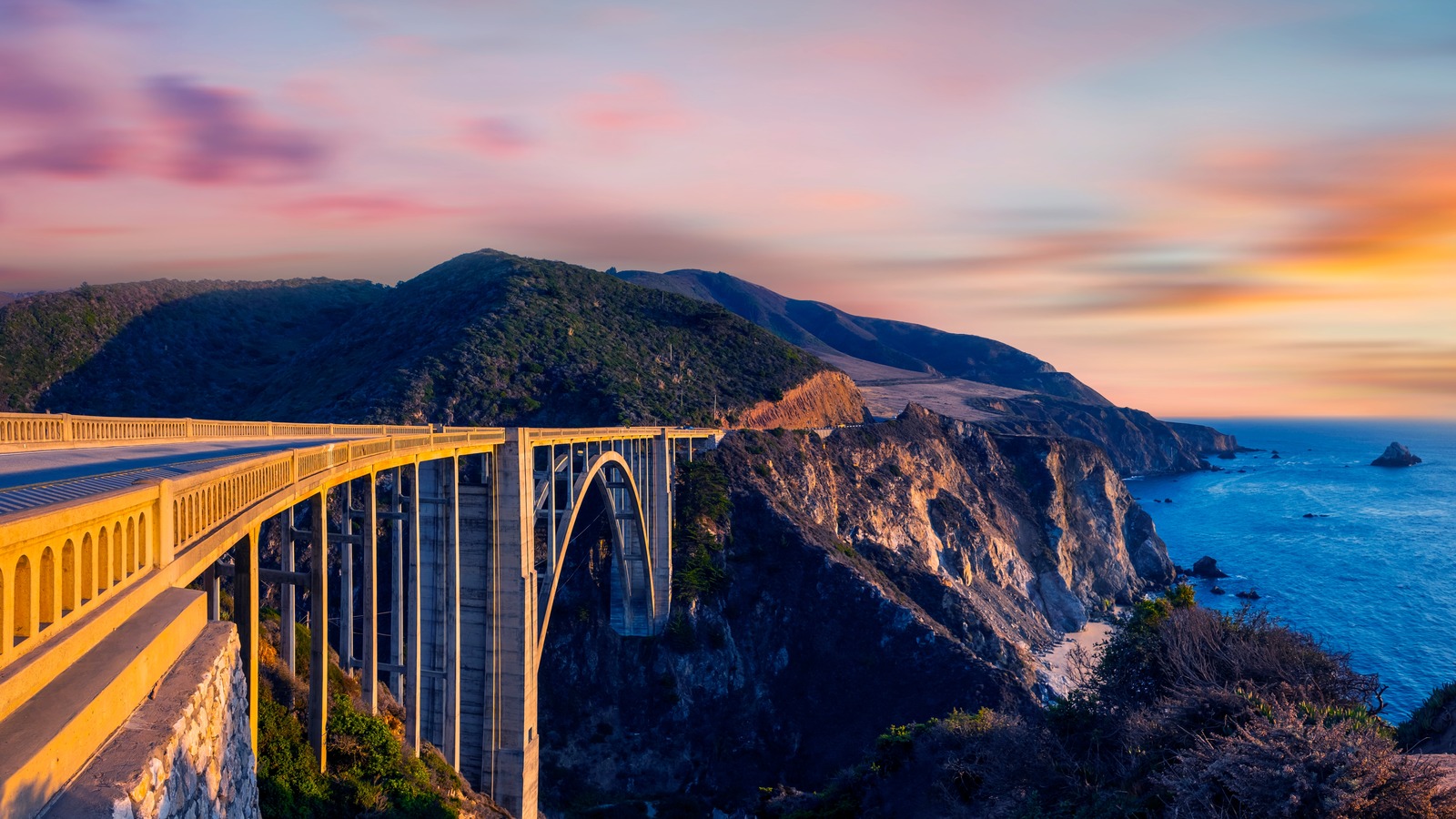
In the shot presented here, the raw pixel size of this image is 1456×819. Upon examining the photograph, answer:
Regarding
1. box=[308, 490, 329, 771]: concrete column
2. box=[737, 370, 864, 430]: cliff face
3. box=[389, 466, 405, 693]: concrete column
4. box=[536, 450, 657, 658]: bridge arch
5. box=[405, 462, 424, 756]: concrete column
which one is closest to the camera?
box=[308, 490, 329, 771]: concrete column

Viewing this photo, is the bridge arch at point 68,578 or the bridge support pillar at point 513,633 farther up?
the bridge arch at point 68,578

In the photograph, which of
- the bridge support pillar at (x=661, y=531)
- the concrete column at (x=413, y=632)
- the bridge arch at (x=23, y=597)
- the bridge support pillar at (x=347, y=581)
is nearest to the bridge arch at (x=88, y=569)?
the bridge arch at (x=23, y=597)

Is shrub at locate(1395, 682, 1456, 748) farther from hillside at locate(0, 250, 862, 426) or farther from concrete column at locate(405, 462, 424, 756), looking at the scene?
hillside at locate(0, 250, 862, 426)

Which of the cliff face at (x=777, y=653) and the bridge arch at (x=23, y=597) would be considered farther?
the cliff face at (x=777, y=653)

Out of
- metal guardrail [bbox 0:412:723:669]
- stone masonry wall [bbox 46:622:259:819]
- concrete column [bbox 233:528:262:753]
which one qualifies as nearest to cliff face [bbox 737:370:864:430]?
metal guardrail [bbox 0:412:723:669]

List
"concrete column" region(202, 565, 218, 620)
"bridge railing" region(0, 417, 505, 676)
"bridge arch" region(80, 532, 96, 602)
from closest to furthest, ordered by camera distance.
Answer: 1. "bridge railing" region(0, 417, 505, 676)
2. "bridge arch" region(80, 532, 96, 602)
3. "concrete column" region(202, 565, 218, 620)

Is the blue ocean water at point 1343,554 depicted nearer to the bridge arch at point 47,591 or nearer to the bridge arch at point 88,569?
the bridge arch at point 88,569

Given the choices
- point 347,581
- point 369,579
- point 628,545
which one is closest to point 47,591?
point 369,579
